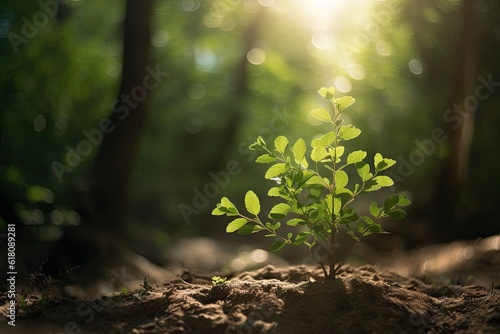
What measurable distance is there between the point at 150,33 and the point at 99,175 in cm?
195

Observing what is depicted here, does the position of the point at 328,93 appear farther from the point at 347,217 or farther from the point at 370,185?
the point at 347,217

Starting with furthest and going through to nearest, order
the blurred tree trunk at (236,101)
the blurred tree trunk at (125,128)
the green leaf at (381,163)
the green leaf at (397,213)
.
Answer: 1. the blurred tree trunk at (236,101)
2. the blurred tree trunk at (125,128)
3. the green leaf at (397,213)
4. the green leaf at (381,163)

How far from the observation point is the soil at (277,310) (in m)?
3.17

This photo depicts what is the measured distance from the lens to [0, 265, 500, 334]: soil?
3174 mm

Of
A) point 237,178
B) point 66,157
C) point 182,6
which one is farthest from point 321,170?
point 66,157

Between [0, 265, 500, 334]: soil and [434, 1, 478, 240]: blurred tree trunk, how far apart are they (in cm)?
684

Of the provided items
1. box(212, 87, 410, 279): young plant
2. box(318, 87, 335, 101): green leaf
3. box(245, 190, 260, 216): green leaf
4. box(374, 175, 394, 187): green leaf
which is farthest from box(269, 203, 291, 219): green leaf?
box(318, 87, 335, 101): green leaf

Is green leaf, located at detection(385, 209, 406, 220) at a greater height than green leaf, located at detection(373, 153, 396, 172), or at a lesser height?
lesser

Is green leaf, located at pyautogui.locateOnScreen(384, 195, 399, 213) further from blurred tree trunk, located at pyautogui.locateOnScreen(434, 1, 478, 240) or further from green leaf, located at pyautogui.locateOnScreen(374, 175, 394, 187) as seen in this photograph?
blurred tree trunk, located at pyautogui.locateOnScreen(434, 1, 478, 240)

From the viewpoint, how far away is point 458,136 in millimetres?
10453

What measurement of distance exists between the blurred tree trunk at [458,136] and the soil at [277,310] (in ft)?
22.4

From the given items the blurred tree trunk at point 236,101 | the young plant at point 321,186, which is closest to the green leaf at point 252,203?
the young plant at point 321,186

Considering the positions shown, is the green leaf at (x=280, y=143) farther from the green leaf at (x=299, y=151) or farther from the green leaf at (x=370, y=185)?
the green leaf at (x=370, y=185)

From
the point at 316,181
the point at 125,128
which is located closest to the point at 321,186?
the point at 316,181
